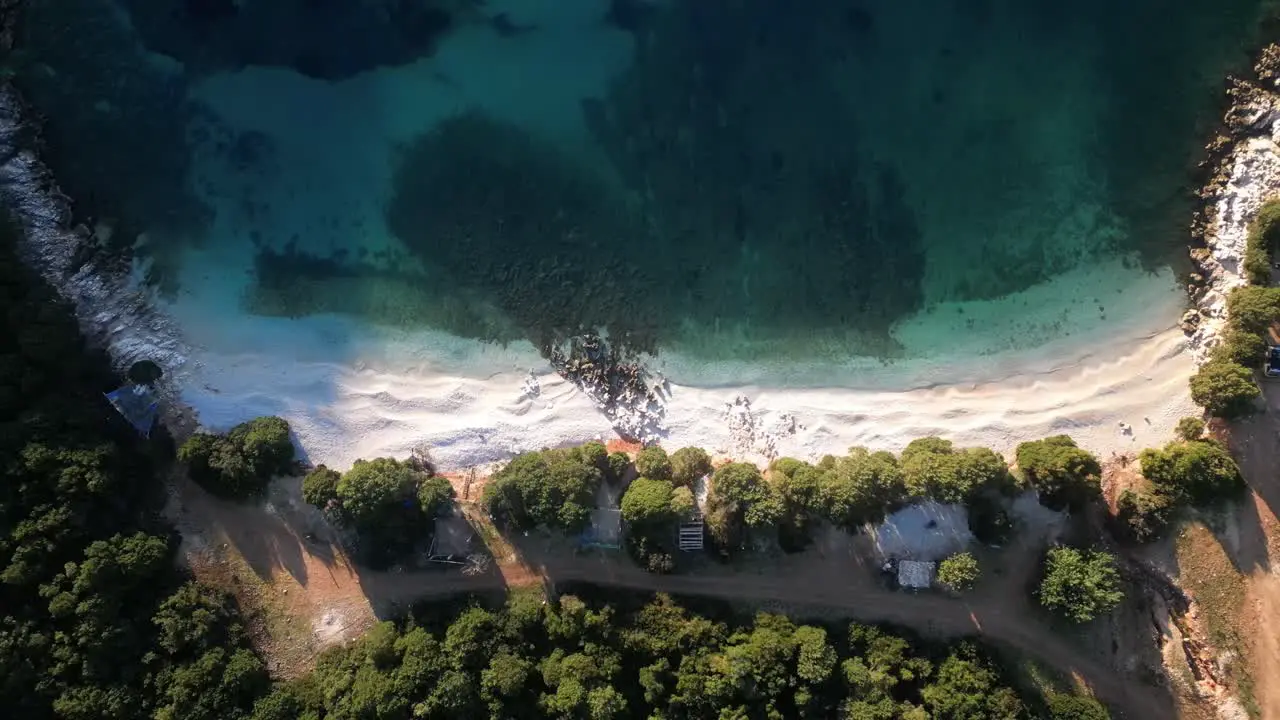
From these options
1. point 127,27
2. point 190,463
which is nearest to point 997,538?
point 190,463

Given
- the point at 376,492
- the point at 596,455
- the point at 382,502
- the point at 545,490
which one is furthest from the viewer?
the point at 596,455

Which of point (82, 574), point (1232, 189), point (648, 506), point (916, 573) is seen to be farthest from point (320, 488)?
point (1232, 189)

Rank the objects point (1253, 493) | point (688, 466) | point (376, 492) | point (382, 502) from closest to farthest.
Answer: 1. point (1253, 493)
2. point (376, 492)
3. point (382, 502)
4. point (688, 466)

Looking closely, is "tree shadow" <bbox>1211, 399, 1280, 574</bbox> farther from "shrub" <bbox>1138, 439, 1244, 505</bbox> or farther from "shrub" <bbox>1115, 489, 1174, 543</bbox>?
"shrub" <bbox>1115, 489, 1174, 543</bbox>

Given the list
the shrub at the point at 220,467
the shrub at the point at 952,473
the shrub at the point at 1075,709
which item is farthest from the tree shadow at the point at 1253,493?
the shrub at the point at 220,467

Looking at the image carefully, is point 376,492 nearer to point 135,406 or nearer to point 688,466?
point 135,406

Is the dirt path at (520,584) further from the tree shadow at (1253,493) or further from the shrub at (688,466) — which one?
the tree shadow at (1253,493)
